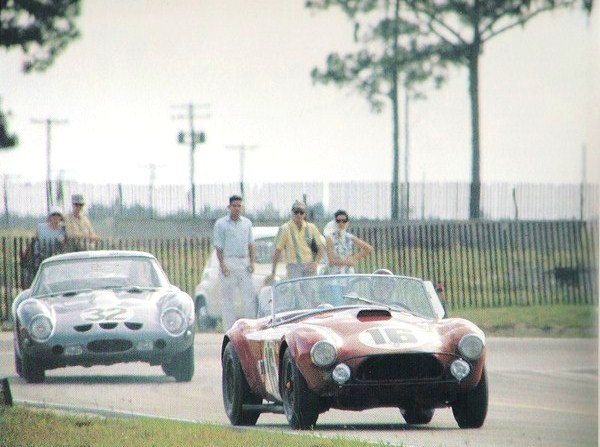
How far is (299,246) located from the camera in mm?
9461

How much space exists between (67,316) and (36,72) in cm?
154

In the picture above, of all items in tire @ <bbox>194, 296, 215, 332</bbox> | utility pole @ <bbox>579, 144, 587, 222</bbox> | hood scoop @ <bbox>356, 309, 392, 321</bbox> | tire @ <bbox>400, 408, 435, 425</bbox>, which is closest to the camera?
hood scoop @ <bbox>356, 309, 392, 321</bbox>

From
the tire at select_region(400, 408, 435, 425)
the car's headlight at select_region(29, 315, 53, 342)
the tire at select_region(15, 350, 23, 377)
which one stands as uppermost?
the car's headlight at select_region(29, 315, 53, 342)

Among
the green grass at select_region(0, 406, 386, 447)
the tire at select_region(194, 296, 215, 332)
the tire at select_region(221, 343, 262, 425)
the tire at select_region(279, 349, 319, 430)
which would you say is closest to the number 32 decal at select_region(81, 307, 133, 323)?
the green grass at select_region(0, 406, 386, 447)

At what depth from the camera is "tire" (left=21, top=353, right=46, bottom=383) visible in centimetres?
932

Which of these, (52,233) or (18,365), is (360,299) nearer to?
(52,233)

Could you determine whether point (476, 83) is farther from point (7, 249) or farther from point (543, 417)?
point (7, 249)

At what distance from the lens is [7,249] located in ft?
31.2

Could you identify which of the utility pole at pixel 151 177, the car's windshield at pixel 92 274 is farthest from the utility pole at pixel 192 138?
the car's windshield at pixel 92 274

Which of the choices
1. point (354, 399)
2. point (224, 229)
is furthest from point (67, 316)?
point (354, 399)

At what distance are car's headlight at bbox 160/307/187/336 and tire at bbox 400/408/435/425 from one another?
6.87ft

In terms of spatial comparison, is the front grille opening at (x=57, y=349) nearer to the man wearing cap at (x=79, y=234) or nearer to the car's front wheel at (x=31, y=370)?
the car's front wheel at (x=31, y=370)

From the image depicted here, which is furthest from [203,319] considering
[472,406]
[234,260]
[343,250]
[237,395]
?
[472,406]

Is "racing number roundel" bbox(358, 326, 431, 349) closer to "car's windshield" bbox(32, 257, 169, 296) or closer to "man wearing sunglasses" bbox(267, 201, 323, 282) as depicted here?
"man wearing sunglasses" bbox(267, 201, 323, 282)
